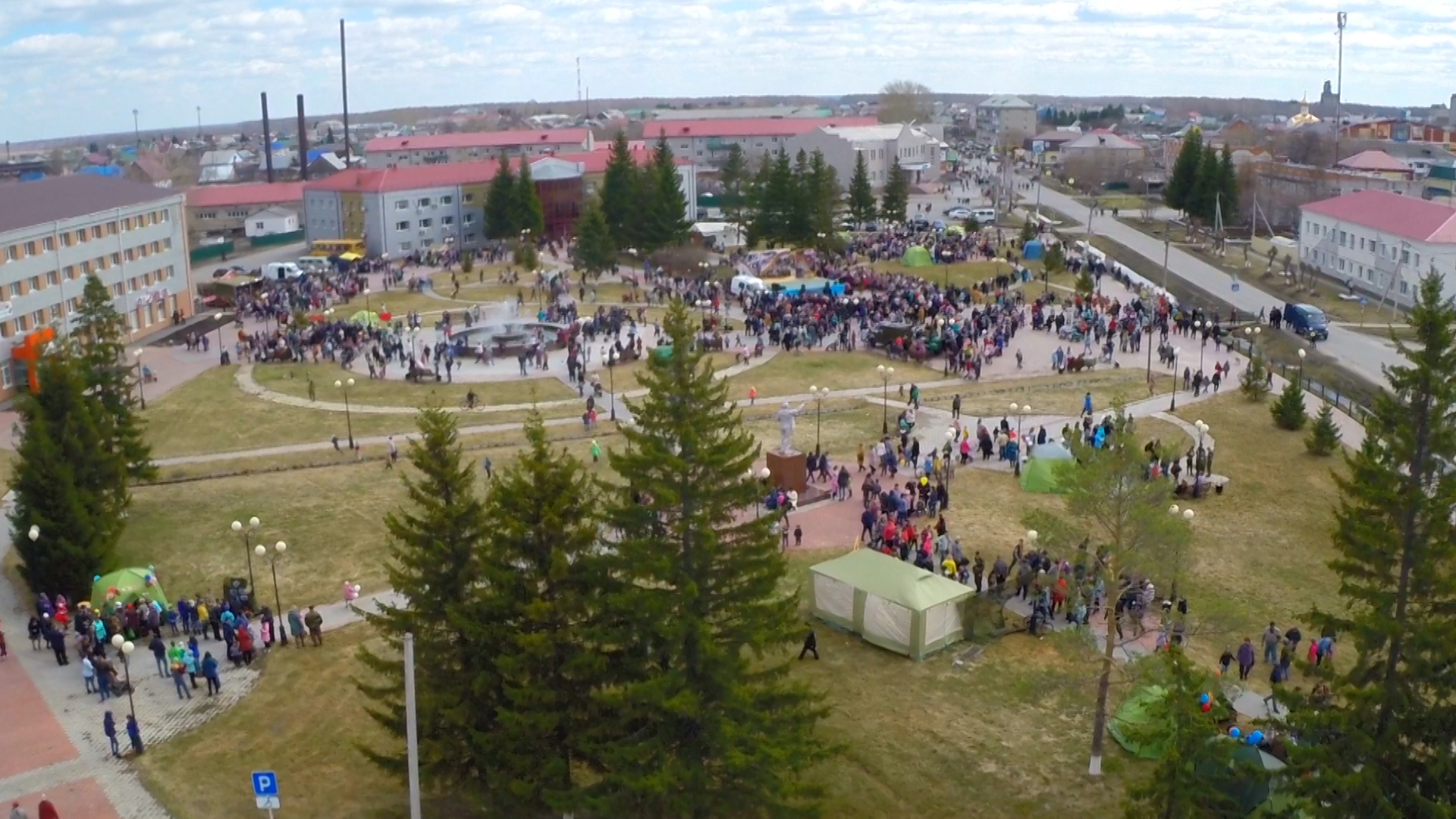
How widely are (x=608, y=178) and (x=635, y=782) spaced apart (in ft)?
211

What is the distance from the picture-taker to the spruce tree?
33.7 m

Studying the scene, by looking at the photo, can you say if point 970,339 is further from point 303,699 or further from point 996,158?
point 996,158

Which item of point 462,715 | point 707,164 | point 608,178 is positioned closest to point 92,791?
point 462,715

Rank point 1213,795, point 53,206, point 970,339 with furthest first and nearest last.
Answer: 1. point 53,206
2. point 970,339
3. point 1213,795

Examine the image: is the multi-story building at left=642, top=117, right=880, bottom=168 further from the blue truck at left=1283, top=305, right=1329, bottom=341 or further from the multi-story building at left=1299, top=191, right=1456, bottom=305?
the blue truck at left=1283, top=305, right=1329, bottom=341

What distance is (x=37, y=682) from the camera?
21.9m

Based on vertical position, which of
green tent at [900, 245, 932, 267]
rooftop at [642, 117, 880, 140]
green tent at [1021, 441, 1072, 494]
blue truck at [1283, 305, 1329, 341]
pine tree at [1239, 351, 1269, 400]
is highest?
rooftop at [642, 117, 880, 140]

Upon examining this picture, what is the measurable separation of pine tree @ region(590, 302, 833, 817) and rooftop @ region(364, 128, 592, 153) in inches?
4079

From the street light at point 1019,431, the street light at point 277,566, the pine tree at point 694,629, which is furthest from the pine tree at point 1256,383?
the street light at point 277,566

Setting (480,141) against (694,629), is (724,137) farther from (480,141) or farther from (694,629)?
(694,629)

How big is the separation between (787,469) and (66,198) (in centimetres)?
3886

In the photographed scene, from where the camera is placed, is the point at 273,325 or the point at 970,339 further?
the point at 273,325

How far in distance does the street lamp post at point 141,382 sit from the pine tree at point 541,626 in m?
29.5

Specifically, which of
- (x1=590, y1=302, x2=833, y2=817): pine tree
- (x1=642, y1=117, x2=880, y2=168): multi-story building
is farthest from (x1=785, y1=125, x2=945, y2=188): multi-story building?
(x1=590, y1=302, x2=833, y2=817): pine tree
